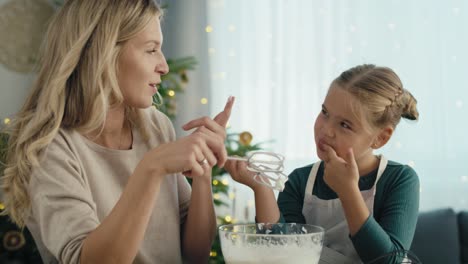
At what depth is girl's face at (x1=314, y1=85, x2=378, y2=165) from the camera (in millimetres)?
1667

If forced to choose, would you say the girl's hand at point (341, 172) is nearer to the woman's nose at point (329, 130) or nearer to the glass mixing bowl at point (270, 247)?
the woman's nose at point (329, 130)

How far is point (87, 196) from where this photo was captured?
1276mm

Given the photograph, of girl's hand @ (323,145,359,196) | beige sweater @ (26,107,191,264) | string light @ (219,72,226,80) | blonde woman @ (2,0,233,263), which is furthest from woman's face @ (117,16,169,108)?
string light @ (219,72,226,80)

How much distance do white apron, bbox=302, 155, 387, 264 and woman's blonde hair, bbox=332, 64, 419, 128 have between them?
0.13 metres

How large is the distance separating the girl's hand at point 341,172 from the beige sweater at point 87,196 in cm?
37

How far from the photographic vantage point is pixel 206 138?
3.89 feet

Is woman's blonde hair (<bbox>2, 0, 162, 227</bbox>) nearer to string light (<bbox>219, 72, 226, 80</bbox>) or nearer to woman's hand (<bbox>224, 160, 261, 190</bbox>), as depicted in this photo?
woman's hand (<bbox>224, 160, 261, 190</bbox>)

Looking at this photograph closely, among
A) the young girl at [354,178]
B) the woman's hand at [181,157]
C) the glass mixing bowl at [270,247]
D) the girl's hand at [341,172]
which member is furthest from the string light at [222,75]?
the glass mixing bowl at [270,247]

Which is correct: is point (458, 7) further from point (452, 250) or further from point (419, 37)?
point (452, 250)

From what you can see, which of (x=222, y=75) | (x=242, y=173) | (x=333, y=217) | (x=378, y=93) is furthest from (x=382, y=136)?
(x=222, y=75)

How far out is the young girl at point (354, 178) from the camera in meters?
1.48

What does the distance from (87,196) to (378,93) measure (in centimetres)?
86

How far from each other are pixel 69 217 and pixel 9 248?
7.41ft

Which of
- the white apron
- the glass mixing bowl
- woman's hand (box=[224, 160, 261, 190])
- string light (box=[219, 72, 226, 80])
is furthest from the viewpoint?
string light (box=[219, 72, 226, 80])
